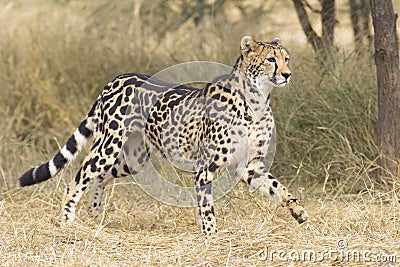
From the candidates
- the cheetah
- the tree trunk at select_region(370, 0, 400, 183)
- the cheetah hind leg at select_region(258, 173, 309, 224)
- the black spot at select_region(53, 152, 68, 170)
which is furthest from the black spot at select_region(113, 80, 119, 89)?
the tree trunk at select_region(370, 0, 400, 183)

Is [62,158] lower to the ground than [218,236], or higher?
higher

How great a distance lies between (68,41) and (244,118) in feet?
11.8

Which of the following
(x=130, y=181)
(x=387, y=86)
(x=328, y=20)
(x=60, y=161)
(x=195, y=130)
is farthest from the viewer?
(x=328, y=20)

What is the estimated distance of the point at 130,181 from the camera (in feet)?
18.6

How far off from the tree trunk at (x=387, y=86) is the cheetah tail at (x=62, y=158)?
1.91 metres

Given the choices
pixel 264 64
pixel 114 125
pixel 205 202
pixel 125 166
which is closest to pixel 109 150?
pixel 114 125

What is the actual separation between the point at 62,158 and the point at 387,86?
2.18 metres

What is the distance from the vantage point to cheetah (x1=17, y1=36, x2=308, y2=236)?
4188mm

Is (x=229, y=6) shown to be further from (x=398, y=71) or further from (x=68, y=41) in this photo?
(x=398, y=71)

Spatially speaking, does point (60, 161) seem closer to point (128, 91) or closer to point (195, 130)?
point (128, 91)

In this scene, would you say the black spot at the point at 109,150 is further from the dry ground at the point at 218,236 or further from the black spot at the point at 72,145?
the dry ground at the point at 218,236

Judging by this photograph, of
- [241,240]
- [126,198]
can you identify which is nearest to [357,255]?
[241,240]

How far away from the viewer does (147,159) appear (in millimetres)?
4902

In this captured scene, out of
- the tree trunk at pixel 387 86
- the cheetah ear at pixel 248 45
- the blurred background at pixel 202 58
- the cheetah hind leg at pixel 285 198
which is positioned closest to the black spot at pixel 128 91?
the cheetah ear at pixel 248 45
